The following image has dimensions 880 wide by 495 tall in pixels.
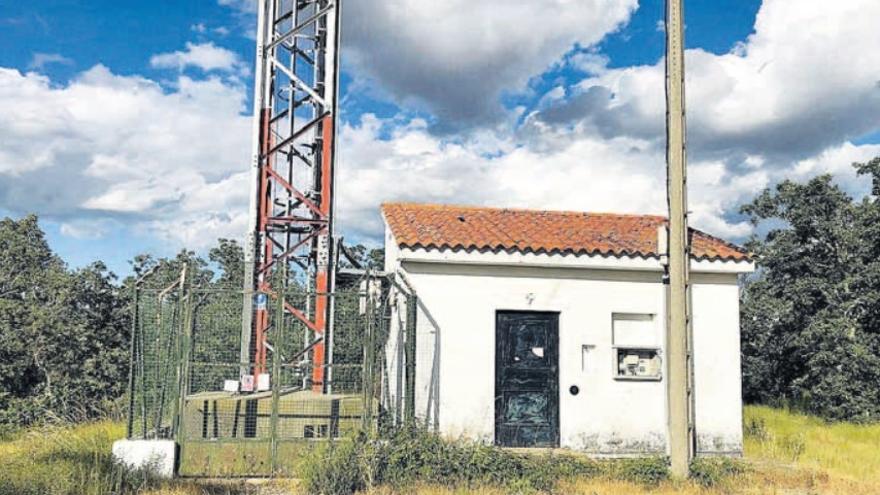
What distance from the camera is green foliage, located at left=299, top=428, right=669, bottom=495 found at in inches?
344

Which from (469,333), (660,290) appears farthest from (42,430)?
(660,290)

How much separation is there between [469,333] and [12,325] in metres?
10.7

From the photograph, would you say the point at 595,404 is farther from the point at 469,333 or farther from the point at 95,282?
the point at 95,282

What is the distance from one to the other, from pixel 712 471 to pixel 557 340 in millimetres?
3461

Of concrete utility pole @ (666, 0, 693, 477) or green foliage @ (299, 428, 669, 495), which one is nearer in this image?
green foliage @ (299, 428, 669, 495)

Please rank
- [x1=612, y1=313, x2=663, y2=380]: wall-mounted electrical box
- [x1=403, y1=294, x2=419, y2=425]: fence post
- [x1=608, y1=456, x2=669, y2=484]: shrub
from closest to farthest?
1. [x1=608, y1=456, x2=669, y2=484]: shrub
2. [x1=403, y1=294, x2=419, y2=425]: fence post
3. [x1=612, y1=313, x2=663, y2=380]: wall-mounted electrical box

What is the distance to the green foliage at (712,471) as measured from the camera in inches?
359

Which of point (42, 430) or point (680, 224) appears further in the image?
point (42, 430)

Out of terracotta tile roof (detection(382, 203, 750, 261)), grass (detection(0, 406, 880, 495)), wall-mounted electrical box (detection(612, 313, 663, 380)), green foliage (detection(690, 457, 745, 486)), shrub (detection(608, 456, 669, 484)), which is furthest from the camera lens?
wall-mounted electrical box (detection(612, 313, 663, 380))

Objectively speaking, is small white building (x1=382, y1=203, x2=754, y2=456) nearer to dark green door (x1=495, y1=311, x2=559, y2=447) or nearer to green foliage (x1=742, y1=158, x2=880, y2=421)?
dark green door (x1=495, y1=311, x2=559, y2=447)

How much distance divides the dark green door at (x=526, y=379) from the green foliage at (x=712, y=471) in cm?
283

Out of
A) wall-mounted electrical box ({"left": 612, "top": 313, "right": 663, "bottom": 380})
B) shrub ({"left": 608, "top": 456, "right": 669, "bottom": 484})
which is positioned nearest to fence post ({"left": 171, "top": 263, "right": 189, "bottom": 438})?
shrub ({"left": 608, "top": 456, "right": 669, "bottom": 484})

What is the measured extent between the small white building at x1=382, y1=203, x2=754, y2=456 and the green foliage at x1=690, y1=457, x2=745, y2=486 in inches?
91.6

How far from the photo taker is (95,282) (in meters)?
18.5
